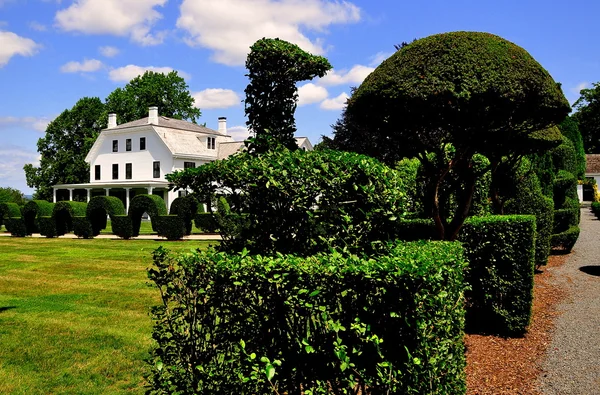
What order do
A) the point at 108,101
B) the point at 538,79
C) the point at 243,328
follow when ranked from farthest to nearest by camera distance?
the point at 108,101
the point at 538,79
the point at 243,328

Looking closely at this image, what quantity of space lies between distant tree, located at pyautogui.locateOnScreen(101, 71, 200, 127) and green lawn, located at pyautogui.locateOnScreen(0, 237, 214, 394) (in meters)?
43.4

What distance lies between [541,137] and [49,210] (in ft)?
90.1

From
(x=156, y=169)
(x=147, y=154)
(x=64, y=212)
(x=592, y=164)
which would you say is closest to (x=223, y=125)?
(x=147, y=154)

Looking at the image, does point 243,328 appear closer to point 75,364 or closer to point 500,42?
point 75,364

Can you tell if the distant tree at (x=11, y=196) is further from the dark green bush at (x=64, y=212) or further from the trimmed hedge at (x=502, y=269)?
the trimmed hedge at (x=502, y=269)

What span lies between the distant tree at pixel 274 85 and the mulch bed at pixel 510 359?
3.69 metres

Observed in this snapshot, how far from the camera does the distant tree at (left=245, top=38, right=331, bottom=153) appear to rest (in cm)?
578

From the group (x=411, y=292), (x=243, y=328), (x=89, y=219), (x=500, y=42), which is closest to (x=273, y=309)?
(x=243, y=328)

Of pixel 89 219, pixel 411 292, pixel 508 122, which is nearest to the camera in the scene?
pixel 411 292

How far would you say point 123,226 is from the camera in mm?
25484

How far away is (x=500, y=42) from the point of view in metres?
7.44

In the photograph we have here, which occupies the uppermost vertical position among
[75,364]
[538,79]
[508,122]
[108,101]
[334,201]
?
[108,101]

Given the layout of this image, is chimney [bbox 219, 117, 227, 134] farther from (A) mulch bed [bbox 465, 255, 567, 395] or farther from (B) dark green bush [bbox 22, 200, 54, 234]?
(A) mulch bed [bbox 465, 255, 567, 395]

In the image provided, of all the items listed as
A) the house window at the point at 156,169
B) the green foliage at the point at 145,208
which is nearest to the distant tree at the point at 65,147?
the house window at the point at 156,169
